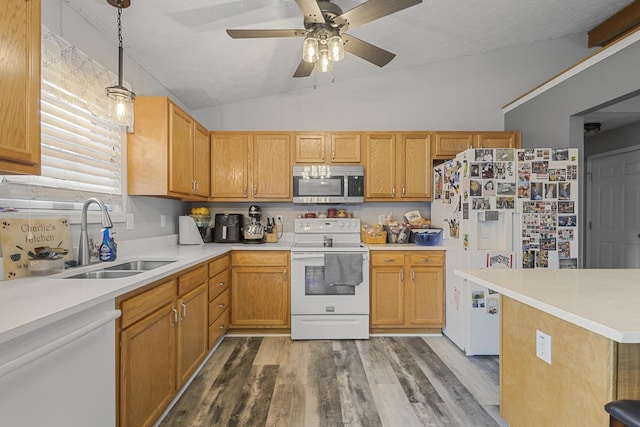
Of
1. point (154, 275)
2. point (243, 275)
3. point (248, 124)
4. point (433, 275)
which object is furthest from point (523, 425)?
point (248, 124)

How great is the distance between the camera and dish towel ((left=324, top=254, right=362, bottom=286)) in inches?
115

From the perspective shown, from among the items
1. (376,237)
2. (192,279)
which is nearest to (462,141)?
(376,237)

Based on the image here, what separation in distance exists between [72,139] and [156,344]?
133 centimetres

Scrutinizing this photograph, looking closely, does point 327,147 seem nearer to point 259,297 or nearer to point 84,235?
point 259,297

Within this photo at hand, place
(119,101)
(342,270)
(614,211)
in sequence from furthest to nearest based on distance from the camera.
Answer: (614,211) < (342,270) < (119,101)

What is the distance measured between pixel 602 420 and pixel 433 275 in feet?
6.81

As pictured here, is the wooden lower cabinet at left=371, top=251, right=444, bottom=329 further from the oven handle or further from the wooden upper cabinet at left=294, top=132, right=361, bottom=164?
the wooden upper cabinet at left=294, top=132, right=361, bottom=164

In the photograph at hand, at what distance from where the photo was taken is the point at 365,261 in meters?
2.97

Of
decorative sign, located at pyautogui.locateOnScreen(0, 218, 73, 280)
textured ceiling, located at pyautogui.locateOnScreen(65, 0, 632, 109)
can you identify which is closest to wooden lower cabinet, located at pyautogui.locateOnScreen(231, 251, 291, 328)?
decorative sign, located at pyautogui.locateOnScreen(0, 218, 73, 280)

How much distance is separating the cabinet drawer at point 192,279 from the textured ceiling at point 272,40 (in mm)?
1714

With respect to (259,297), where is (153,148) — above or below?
above

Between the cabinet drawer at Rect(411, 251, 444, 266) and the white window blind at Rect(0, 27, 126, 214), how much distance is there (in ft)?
8.57

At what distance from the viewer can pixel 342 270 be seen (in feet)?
9.64

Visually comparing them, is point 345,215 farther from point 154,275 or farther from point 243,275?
point 154,275
